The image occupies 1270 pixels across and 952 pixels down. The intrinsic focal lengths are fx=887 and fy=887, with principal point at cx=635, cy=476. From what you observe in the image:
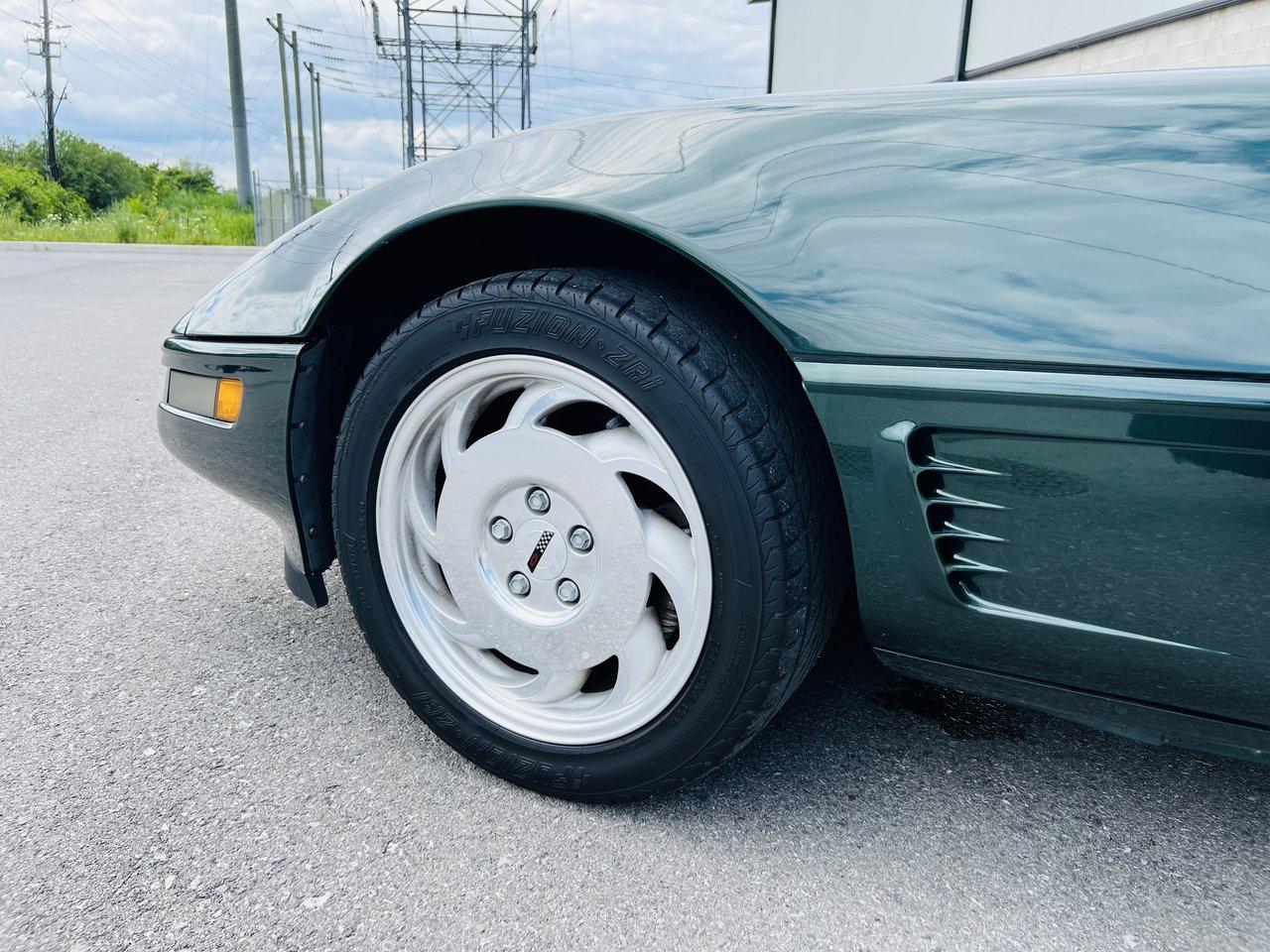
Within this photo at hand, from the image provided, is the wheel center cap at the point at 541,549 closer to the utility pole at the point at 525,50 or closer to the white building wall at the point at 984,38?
the white building wall at the point at 984,38

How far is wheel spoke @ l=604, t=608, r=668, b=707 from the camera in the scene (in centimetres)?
135

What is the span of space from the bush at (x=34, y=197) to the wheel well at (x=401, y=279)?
32.5m

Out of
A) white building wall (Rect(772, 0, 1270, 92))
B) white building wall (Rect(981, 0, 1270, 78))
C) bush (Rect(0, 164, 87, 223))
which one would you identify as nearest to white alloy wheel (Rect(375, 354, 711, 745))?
white building wall (Rect(772, 0, 1270, 92))

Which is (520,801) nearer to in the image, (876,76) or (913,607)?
Answer: (913,607)

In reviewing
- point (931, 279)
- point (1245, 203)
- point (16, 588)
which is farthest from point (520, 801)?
point (16, 588)

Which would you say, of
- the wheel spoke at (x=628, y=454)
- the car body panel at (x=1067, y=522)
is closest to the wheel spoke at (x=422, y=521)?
the wheel spoke at (x=628, y=454)

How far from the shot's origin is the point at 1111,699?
3.62 feet

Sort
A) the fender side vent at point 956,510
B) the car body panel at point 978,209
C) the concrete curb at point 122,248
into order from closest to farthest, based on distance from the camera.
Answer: the car body panel at point 978,209 → the fender side vent at point 956,510 → the concrete curb at point 122,248

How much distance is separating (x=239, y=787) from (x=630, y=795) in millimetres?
643

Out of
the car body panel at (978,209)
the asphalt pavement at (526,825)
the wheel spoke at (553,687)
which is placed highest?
the car body panel at (978,209)

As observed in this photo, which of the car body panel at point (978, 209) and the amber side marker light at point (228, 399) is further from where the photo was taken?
the amber side marker light at point (228, 399)

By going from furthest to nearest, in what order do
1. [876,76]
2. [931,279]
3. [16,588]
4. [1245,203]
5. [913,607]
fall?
[876,76] < [16,588] < [913,607] < [931,279] < [1245,203]

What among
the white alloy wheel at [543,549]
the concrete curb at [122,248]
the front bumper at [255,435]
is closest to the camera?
the white alloy wheel at [543,549]

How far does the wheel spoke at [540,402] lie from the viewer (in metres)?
1.35
